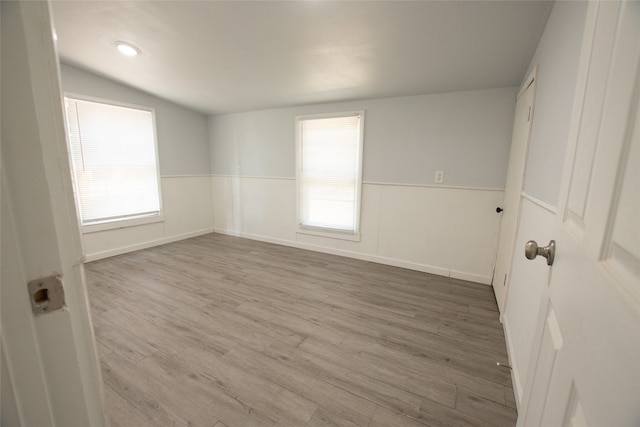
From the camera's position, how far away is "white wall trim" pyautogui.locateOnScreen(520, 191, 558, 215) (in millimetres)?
1227

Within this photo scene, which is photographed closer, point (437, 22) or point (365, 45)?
point (437, 22)

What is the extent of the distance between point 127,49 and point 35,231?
3084 mm

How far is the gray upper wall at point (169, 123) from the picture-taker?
3.25m

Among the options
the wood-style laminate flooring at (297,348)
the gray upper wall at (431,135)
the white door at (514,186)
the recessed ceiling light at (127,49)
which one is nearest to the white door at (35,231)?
the wood-style laminate flooring at (297,348)

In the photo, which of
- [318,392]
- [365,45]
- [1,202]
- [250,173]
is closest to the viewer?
[1,202]

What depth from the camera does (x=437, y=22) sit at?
5.90ft

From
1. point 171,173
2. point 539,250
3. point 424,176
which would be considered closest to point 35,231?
point 539,250

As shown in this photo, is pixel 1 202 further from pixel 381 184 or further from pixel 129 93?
pixel 129 93

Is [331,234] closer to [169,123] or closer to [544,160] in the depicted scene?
[544,160]

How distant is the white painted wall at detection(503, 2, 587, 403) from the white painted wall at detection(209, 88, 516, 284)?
0.94m

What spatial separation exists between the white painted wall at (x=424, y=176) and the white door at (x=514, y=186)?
18 cm

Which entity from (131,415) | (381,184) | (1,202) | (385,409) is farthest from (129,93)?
(385,409)

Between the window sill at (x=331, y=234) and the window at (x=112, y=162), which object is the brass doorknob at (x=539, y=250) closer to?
the window sill at (x=331, y=234)

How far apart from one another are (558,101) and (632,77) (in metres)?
1.21
